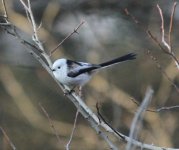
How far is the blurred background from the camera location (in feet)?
25.8

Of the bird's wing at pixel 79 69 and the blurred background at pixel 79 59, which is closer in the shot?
the bird's wing at pixel 79 69

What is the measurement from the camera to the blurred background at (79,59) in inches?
309

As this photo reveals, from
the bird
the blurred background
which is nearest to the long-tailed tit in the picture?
the bird

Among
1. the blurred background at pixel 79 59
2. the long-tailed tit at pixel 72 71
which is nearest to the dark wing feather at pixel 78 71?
the long-tailed tit at pixel 72 71

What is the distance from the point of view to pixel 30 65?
9.60 m

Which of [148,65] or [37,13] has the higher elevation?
[37,13]

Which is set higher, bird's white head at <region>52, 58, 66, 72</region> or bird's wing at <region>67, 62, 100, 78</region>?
bird's white head at <region>52, 58, 66, 72</region>

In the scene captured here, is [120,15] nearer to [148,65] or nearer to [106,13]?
[106,13]

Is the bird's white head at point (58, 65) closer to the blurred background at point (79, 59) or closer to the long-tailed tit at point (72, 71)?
the long-tailed tit at point (72, 71)

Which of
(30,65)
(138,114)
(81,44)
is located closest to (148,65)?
(81,44)

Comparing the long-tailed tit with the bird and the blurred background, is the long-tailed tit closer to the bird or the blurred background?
the bird

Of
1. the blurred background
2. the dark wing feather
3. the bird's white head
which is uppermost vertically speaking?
the bird's white head

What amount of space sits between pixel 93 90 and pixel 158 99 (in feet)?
2.43

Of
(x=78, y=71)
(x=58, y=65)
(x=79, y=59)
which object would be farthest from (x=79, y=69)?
(x=79, y=59)
